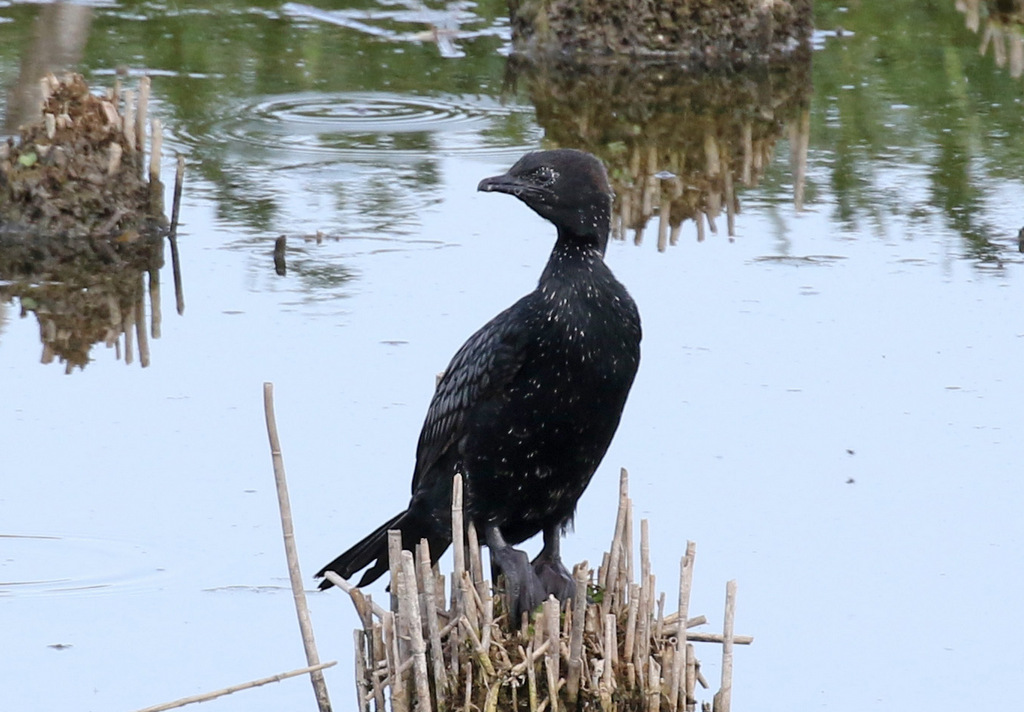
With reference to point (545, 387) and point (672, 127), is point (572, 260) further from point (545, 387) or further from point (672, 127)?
point (672, 127)

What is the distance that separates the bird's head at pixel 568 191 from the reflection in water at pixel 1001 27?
813 centimetres

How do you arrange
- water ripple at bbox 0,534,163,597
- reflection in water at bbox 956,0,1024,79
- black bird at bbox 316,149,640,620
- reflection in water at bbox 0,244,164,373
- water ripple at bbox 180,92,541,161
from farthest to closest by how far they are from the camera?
reflection in water at bbox 956,0,1024,79 < water ripple at bbox 180,92,541,161 < reflection in water at bbox 0,244,164,373 < water ripple at bbox 0,534,163,597 < black bird at bbox 316,149,640,620

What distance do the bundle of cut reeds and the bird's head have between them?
0.68 m

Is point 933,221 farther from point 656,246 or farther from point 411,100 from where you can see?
point 411,100

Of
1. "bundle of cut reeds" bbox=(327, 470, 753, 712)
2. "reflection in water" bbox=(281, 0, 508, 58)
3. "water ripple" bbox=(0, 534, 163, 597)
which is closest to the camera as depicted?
"bundle of cut reeds" bbox=(327, 470, 753, 712)

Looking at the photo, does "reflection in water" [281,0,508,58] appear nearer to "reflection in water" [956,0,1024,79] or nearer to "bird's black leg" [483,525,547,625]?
"reflection in water" [956,0,1024,79]

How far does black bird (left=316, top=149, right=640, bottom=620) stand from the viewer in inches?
189

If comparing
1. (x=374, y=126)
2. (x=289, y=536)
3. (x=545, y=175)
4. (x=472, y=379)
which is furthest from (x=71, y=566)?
(x=374, y=126)

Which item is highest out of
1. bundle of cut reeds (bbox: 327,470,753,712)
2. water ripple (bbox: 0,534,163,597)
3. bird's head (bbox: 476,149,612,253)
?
bird's head (bbox: 476,149,612,253)

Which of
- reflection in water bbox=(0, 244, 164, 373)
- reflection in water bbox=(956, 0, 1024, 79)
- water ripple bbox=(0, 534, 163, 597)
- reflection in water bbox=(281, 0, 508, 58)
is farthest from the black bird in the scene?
reflection in water bbox=(281, 0, 508, 58)

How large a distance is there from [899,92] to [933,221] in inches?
106

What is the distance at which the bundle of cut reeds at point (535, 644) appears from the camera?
15.0 feet

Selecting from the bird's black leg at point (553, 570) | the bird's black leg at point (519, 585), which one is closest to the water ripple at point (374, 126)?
the bird's black leg at point (553, 570)

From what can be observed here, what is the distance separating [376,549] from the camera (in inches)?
199
